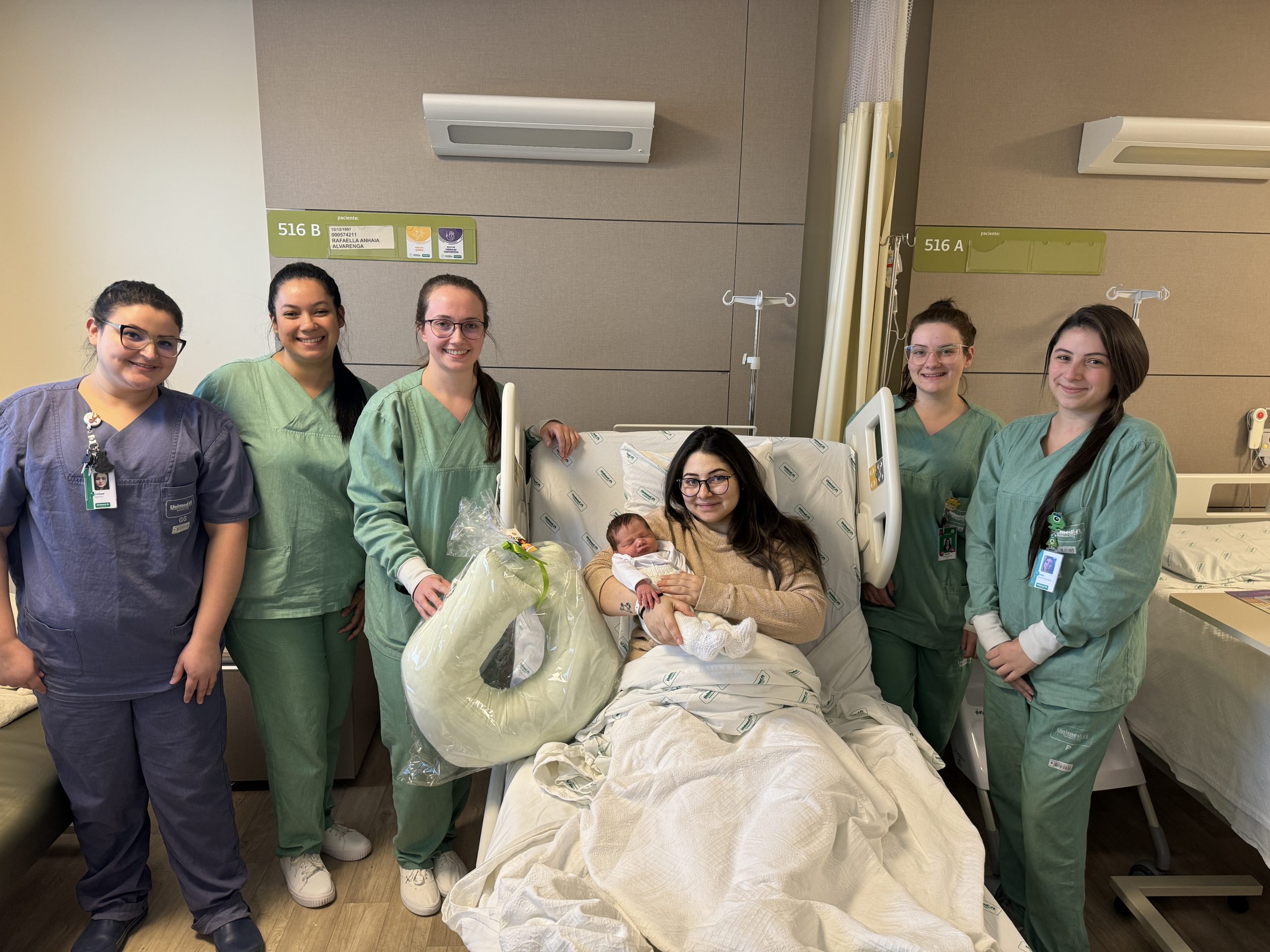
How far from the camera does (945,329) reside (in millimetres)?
2125

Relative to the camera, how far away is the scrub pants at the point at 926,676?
2.25m

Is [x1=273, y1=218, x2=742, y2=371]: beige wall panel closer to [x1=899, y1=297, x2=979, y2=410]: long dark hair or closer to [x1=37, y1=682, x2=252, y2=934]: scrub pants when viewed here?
[x1=899, y1=297, x2=979, y2=410]: long dark hair

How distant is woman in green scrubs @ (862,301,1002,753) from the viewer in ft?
7.10

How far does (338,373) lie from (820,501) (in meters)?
1.41

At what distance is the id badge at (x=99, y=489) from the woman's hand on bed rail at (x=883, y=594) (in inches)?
74.8

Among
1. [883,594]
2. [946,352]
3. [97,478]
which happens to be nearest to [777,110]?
[946,352]

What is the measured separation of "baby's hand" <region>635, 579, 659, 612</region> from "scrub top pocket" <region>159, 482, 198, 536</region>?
3.55 ft

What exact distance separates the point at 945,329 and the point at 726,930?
5.30ft

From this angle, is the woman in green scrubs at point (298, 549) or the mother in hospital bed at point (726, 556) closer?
the mother in hospital bed at point (726, 556)

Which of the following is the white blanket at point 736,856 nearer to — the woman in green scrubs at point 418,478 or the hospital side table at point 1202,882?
the woman in green scrubs at point 418,478

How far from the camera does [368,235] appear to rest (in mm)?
3018

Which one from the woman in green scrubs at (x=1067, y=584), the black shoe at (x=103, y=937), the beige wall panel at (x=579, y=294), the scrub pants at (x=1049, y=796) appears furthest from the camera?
the beige wall panel at (x=579, y=294)

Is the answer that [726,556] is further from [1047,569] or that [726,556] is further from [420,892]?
[420,892]

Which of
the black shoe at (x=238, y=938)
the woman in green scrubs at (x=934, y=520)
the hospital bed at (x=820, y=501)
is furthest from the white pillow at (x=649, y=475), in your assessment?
the black shoe at (x=238, y=938)
